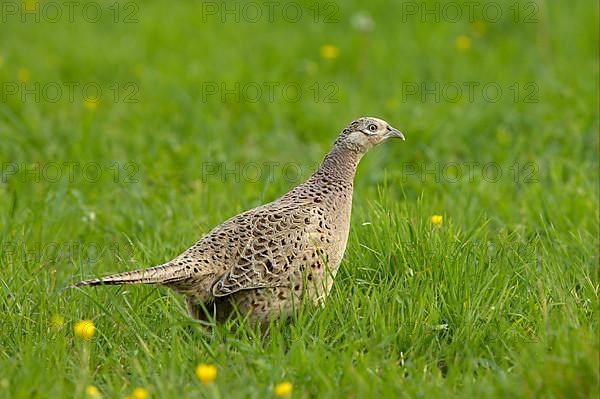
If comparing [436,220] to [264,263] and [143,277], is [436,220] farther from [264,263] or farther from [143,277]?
[143,277]

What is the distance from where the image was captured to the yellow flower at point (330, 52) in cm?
941

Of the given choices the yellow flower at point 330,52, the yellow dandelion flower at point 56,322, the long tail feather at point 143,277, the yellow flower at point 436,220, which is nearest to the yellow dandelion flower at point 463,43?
the yellow flower at point 330,52

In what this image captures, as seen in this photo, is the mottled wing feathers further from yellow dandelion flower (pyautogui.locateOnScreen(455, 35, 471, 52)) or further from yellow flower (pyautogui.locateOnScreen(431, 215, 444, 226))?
yellow dandelion flower (pyautogui.locateOnScreen(455, 35, 471, 52))

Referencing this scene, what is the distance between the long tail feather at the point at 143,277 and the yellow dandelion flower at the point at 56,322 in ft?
0.80

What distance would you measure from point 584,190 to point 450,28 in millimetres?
3803

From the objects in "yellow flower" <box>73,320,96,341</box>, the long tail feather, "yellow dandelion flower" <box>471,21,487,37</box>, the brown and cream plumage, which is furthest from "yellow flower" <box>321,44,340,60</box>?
"yellow flower" <box>73,320,96,341</box>

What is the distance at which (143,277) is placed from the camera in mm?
4250

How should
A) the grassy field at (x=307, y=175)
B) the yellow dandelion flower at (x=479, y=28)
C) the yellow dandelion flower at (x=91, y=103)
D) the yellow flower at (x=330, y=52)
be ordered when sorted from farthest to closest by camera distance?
the yellow dandelion flower at (x=479, y=28)
the yellow flower at (x=330, y=52)
the yellow dandelion flower at (x=91, y=103)
the grassy field at (x=307, y=175)

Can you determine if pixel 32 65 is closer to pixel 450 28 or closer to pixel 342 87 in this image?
pixel 342 87

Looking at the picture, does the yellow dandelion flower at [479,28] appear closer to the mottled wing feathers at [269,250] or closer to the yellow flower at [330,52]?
the yellow flower at [330,52]

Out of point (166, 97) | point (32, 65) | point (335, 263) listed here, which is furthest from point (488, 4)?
point (335, 263)

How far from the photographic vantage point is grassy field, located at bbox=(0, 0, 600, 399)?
411 centimetres

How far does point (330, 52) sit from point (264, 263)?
5.20m

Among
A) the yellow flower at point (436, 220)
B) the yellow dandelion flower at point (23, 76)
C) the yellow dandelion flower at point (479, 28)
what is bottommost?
the yellow flower at point (436, 220)
